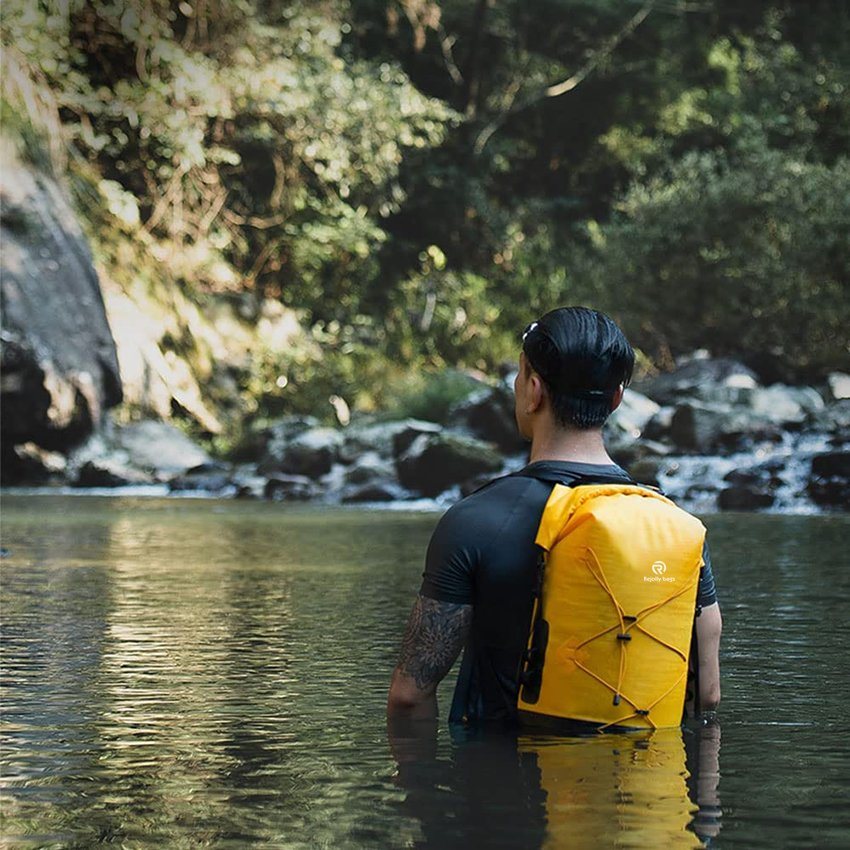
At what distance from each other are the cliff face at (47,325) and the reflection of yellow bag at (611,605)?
20.7 metres

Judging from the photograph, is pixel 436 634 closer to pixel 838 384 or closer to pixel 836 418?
pixel 836 418

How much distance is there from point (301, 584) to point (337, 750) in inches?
211

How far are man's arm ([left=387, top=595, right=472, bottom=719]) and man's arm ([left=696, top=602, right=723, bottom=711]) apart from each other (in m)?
0.58

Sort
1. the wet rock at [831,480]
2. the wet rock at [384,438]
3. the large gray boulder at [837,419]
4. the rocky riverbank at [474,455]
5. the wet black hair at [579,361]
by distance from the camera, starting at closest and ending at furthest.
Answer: the wet black hair at [579,361], the wet rock at [831,480], the rocky riverbank at [474,455], the large gray boulder at [837,419], the wet rock at [384,438]

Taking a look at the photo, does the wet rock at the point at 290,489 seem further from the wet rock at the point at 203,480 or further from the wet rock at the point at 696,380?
Answer: the wet rock at the point at 696,380

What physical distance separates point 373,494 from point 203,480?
3.19 meters

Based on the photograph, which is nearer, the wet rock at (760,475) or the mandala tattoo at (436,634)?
the mandala tattoo at (436,634)

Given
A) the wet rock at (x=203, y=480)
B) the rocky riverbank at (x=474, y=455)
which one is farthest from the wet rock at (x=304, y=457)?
the wet rock at (x=203, y=480)

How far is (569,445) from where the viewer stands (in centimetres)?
371

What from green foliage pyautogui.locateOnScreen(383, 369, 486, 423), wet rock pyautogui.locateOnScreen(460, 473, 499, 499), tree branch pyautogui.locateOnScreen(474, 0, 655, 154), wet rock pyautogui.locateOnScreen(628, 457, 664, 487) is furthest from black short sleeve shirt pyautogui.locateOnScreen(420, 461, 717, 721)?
tree branch pyautogui.locateOnScreen(474, 0, 655, 154)

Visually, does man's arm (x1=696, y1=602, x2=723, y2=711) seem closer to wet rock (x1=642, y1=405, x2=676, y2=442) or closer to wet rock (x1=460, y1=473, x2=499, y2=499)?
wet rock (x1=460, y1=473, x2=499, y2=499)

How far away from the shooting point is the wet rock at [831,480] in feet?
64.6

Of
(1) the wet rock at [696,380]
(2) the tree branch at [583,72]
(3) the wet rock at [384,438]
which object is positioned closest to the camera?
(3) the wet rock at [384,438]

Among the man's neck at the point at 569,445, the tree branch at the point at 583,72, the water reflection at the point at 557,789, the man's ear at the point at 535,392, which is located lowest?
the water reflection at the point at 557,789
